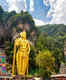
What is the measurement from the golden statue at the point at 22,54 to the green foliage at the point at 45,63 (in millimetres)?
698

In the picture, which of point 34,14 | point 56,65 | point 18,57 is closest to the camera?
point 18,57

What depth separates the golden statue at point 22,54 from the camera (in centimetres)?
1128

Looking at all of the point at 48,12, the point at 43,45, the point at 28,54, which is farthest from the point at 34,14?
the point at 28,54

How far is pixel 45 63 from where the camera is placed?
1131cm

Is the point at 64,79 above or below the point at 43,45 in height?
below

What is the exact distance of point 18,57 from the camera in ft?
37.0

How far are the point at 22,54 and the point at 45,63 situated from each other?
130cm

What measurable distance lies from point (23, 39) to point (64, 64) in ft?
9.56

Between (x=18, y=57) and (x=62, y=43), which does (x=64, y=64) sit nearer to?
(x=62, y=43)

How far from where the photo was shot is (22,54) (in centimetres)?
1126

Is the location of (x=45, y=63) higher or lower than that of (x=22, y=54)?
lower

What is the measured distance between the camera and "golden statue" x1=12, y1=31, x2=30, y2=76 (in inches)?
444

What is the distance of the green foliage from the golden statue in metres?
0.70

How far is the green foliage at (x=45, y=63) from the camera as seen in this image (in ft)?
37.1
